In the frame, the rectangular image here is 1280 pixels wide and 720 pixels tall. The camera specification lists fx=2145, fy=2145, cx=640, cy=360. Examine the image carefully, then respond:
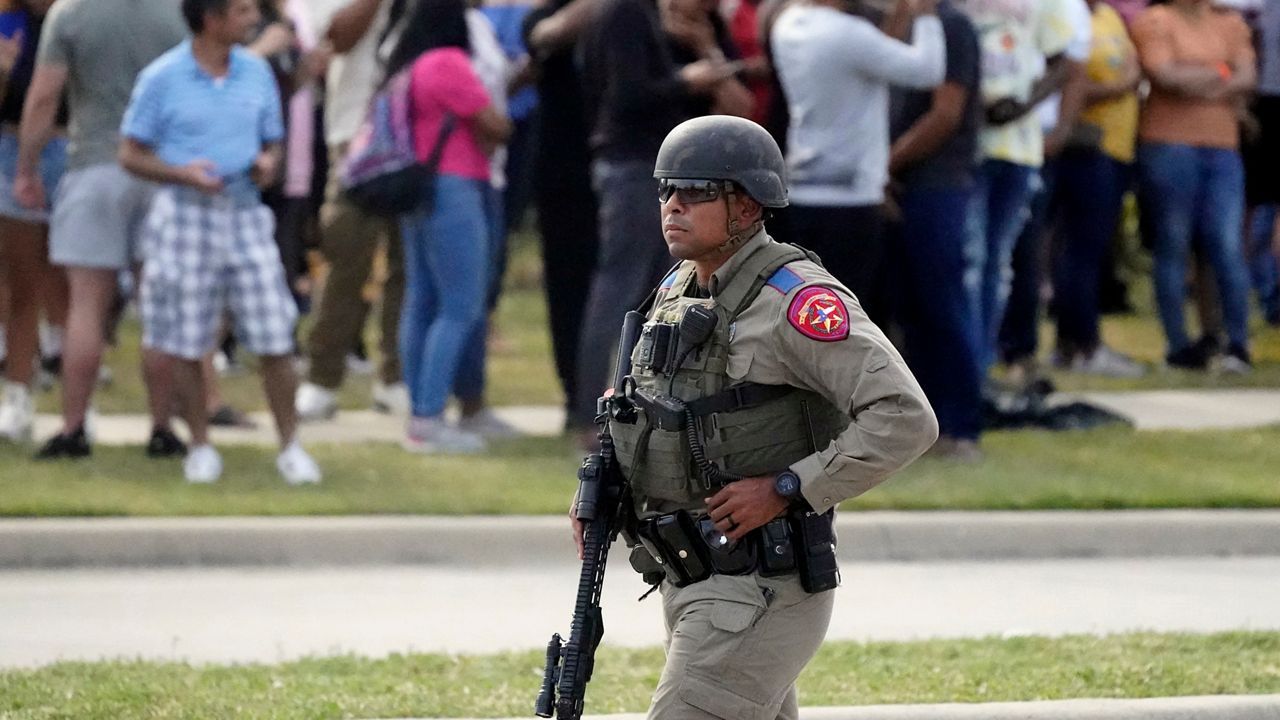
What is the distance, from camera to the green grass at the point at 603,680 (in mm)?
5051

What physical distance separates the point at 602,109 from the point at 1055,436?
2518mm

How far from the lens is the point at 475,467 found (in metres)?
8.35

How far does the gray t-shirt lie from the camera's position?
331 inches

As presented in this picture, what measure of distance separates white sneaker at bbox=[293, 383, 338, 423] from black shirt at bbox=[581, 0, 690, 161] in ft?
7.32

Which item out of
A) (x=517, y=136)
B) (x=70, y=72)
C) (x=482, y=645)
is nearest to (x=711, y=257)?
(x=482, y=645)

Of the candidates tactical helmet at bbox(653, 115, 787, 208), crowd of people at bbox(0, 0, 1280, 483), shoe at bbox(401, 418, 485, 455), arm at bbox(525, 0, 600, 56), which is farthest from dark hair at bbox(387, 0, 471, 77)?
tactical helmet at bbox(653, 115, 787, 208)

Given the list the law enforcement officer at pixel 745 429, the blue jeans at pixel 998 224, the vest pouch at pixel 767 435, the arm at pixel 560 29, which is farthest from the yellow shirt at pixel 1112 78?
the vest pouch at pixel 767 435

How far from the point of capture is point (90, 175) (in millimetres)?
8352

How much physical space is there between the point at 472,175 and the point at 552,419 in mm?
1713

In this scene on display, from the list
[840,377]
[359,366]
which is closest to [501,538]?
[840,377]

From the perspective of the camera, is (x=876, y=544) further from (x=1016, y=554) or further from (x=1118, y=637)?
(x=1118, y=637)

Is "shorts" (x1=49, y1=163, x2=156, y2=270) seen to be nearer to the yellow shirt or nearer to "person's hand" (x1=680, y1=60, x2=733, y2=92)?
"person's hand" (x1=680, y1=60, x2=733, y2=92)

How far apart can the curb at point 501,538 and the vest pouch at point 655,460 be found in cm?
324

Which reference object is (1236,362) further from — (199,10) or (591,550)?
(591,550)
